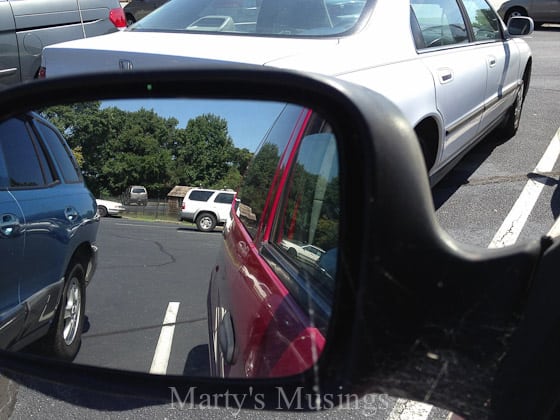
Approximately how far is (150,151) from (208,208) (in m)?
0.19

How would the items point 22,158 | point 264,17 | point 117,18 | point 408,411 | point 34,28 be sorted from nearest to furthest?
point 22,158
point 408,411
point 264,17
point 34,28
point 117,18

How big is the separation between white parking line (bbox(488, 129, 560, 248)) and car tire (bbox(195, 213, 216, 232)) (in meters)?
3.24

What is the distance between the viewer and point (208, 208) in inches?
58.4

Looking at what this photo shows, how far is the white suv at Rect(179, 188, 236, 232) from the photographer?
144 centimetres

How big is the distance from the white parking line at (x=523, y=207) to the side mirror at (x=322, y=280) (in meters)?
3.14

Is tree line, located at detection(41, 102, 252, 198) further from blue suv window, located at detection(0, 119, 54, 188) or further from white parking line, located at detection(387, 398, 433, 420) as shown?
white parking line, located at detection(387, 398, 433, 420)

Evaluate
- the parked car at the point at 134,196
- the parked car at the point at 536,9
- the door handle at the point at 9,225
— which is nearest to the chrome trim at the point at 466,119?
the parked car at the point at 134,196

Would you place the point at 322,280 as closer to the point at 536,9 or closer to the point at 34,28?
the point at 34,28

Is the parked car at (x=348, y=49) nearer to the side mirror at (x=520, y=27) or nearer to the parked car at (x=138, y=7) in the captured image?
the side mirror at (x=520, y=27)

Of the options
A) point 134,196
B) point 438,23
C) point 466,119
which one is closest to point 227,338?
point 134,196

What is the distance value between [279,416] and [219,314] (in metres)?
1.56

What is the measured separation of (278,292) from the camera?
5.11 feet

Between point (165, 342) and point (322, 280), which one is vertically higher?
point (322, 280)

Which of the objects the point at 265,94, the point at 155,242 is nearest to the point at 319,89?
the point at 265,94
